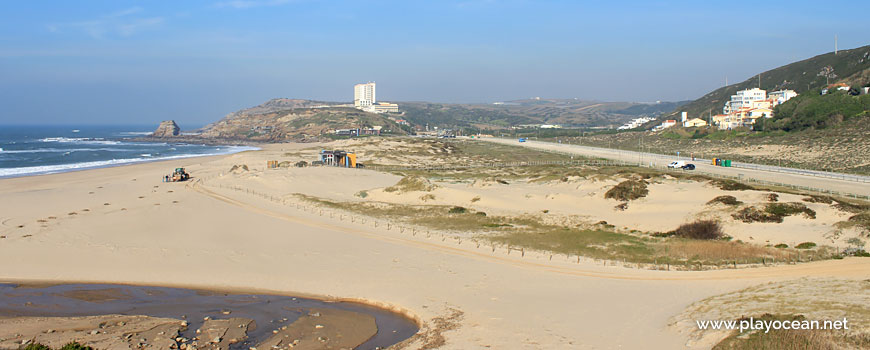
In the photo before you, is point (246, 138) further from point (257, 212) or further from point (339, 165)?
point (257, 212)

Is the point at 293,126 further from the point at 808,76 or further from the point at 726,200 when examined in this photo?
the point at 726,200

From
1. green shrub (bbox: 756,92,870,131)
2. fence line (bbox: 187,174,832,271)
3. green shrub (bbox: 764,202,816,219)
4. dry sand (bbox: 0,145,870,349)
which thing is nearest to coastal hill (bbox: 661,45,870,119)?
green shrub (bbox: 756,92,870,131)

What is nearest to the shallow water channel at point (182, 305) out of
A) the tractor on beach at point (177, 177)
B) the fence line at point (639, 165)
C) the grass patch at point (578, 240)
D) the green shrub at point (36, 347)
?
the green shrub at point (36, 347)

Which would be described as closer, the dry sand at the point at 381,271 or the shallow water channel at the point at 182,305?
the dry sand at the point at 381,271

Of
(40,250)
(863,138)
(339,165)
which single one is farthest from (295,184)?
(863,138)

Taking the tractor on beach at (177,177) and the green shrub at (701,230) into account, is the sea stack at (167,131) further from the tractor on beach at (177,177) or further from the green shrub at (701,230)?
the green shrub at (701,230)

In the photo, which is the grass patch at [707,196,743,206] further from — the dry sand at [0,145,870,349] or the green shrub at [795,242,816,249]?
the green shrub at [795,242,816,249]

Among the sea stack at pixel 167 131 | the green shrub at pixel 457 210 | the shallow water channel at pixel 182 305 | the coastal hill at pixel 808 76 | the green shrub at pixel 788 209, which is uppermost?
the coastal hill at pixel 808 76
